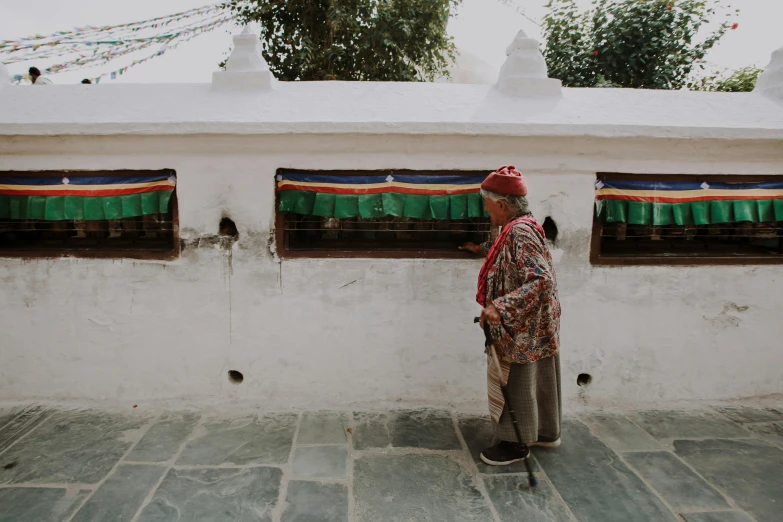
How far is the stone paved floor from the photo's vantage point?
8.82 feet

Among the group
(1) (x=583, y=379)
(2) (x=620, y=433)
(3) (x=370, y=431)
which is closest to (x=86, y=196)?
(3) (x=370, y=431)

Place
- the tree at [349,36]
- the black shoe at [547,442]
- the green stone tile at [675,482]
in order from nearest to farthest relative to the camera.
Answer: the green stone tile at [675,482] < the black shoe at [547,442] < the tree at [349,36]

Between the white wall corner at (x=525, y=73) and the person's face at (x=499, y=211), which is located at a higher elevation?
the white wall corner at (x=525, y=73)

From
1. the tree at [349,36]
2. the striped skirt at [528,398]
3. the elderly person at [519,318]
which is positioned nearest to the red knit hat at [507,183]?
the elderly person at [519,318]

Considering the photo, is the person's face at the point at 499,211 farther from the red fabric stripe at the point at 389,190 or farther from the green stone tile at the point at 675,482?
the green stone tile at the point at 675,482

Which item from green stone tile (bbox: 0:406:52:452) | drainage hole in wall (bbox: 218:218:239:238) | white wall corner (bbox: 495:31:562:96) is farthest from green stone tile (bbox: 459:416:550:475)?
green stone tile (bbox: 0:406:52:452)

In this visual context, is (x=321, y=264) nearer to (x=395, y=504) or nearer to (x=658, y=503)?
(x=395, y=504)

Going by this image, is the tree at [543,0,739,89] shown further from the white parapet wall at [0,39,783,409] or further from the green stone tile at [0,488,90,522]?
the green stone tile at [0,488,90,522]

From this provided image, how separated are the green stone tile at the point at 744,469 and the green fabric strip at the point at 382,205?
2.43 metres

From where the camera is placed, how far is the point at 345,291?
3.85 meters

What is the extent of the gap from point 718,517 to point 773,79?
4372 mm

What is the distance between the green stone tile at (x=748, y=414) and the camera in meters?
3.87

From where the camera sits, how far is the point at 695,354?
4.03 m

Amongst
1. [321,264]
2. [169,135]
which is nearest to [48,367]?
[169,135]
